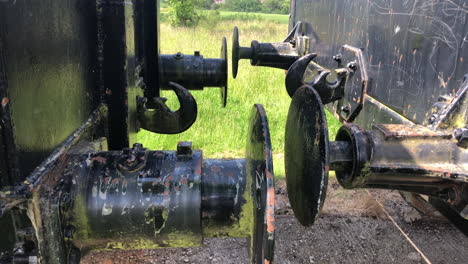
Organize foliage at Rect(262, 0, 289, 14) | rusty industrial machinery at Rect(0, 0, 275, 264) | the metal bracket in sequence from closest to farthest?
1. rusty industrial machinery at Rect(0, 0, 275, 264)
2. the metal bracket
3. foliage at Rect(262, 0, 289, 14)

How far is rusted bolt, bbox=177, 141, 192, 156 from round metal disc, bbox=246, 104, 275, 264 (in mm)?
202

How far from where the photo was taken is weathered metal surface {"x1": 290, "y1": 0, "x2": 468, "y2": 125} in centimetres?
182

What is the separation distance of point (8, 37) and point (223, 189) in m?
0.74

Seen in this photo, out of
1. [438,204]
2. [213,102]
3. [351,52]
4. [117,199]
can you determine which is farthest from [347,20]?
[213,102]

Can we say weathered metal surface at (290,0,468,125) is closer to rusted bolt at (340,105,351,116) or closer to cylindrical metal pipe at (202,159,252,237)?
rusted bolt at (340,105,351,116)

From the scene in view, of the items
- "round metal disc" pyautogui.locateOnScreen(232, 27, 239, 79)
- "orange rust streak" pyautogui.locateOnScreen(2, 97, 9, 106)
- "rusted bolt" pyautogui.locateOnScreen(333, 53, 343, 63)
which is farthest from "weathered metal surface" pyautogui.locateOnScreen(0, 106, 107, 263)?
"round metal disc" pyautogui.locateOnScreen(232, 27, 239, 79)

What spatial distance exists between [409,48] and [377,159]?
0.87 metres

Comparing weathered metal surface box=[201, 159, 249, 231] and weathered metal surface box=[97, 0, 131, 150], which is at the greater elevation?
weathered metal surface box=[97, 0, 131, 150]

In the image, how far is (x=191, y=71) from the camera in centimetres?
304

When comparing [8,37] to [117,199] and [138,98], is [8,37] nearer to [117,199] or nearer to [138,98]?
[117,199]

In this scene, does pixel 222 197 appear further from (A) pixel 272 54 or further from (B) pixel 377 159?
(A) pixel 272 54

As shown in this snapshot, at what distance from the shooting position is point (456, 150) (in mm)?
1594

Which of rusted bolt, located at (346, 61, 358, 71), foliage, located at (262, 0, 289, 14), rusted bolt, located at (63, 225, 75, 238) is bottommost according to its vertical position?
rusted bolt, located at (63, 225, 75, 238)

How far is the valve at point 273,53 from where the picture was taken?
13.4 feet
